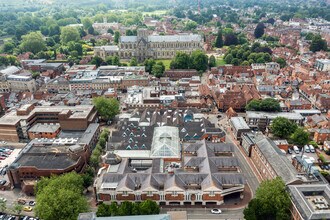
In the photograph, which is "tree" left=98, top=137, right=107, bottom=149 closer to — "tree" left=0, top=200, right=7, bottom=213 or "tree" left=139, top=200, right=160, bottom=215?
"tree" left=0, top=200, right=7, bottom=213

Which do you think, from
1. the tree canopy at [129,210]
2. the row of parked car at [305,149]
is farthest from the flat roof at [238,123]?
the tree canopy at [129,210]

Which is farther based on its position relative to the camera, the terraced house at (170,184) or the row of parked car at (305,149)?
the row of parked car at (305,149)

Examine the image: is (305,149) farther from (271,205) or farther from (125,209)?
(125,209)

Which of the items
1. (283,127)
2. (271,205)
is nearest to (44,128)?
(271,205)

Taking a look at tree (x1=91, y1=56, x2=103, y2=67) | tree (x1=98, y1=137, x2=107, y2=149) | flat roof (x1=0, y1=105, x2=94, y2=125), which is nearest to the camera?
tree (x1=98, y1=137, x2=107, y2=149)

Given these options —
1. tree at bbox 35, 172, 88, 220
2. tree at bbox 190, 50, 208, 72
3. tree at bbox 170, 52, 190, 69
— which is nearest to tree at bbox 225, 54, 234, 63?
tree at bbox 190, 50, 208, 72

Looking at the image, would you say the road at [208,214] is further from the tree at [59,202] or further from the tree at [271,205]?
the tree at [59,202]

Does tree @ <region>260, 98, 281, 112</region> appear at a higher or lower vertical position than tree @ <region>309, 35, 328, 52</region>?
lower
